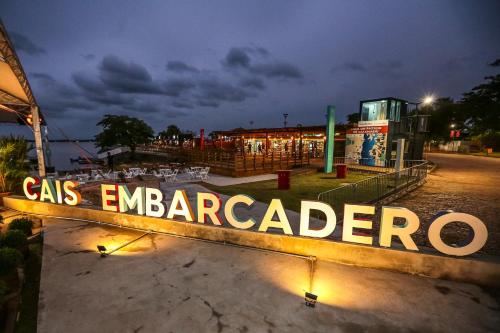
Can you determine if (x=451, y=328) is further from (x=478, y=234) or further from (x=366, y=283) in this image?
(x=478, y=234)

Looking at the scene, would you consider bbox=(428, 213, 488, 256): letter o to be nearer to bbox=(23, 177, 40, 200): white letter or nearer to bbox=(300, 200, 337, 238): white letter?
bbox=(300, 200, 337, 238): white letter

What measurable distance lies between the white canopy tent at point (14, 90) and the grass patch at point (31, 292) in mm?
6013

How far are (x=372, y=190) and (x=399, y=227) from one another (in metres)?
8.28

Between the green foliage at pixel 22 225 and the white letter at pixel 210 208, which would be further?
the green foliage at pixel 22 225

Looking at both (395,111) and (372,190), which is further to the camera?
(395,111)

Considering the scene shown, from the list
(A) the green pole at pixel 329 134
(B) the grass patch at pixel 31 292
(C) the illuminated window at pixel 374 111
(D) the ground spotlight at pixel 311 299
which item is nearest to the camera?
(B) the grass patch at pixel 31 292

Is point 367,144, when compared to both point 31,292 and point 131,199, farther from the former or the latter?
point 31,292

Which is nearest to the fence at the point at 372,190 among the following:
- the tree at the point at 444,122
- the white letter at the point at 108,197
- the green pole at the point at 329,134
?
the green pole at the point at 329,134

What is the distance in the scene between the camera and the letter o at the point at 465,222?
4418 millimetres

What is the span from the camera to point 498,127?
37344 millimetres

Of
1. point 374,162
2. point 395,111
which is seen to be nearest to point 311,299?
point 374,162

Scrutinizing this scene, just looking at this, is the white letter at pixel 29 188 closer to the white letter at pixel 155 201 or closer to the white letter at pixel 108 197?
the white letter at pixel 108 197

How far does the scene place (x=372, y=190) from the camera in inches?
496

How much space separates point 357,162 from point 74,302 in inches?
996
